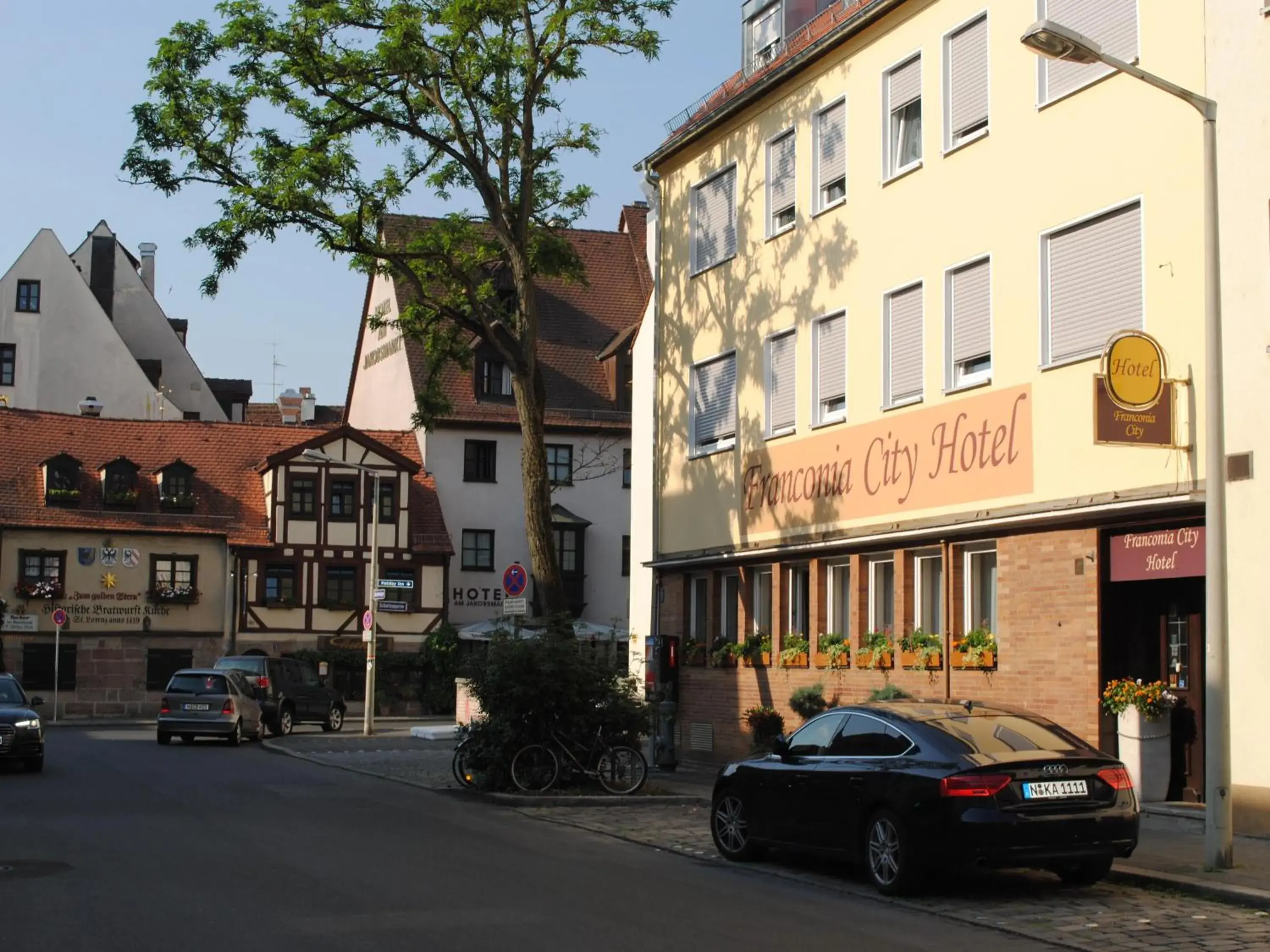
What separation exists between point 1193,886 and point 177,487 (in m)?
50.3

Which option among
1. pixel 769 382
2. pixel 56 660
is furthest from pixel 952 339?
pixel 56 660

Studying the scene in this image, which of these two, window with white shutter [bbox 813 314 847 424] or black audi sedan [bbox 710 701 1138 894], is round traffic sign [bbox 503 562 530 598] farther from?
black audi sedan [bbox 710 701 1138 894]

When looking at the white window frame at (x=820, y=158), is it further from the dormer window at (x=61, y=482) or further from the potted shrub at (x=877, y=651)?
the dormer window at (x=61, y=482)

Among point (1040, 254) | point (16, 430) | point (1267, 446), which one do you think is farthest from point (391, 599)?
point (1267, 446)

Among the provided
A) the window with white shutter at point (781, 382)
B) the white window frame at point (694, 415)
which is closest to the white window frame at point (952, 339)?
the window with white shutter at point (781, 382)

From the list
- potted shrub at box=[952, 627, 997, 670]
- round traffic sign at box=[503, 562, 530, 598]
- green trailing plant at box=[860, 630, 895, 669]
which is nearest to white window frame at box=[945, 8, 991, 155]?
potted shrub at box=[952, 627, 997, 670]

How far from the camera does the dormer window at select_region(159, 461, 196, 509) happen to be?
57.9 meters

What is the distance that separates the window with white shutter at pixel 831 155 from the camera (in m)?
24.9

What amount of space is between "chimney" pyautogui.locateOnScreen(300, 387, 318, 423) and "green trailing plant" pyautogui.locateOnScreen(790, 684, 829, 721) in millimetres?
55628

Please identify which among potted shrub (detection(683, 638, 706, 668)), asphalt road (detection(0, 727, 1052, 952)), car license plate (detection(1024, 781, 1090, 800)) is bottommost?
asphalt road (detection(0, 727, 1052, 952))

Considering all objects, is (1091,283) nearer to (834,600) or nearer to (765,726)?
(834,600)

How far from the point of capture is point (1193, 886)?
12.6 metres

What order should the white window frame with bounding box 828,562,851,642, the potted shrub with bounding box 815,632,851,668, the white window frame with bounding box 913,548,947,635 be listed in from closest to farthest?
the white window frame with bounding box 913,548,947,635 → the potted shrub with bounding box 815,632,851,668 → the white window frame with bounding box 828,562,851,642

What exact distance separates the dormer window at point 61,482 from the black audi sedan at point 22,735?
3127 cm
